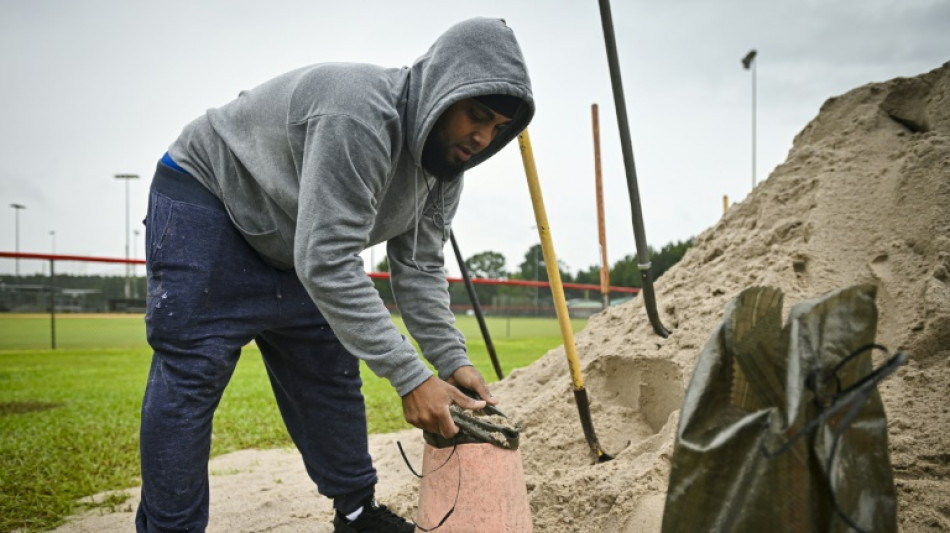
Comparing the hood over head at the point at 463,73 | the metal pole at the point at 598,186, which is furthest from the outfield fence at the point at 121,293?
the hood over head at the point at 463,73

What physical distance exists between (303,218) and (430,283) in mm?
677

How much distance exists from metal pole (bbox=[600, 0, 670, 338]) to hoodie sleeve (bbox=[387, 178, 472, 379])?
2.60 ft

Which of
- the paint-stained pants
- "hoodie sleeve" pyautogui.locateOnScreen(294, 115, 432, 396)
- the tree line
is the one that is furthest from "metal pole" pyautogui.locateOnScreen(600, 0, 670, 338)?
the tree line

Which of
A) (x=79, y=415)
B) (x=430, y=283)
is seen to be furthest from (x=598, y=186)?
(x=79, y=415)

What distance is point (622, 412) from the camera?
8.90 feet

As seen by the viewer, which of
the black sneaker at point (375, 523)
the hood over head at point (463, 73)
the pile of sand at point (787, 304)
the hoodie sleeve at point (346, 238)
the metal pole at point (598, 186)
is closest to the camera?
the hoodie sleeve at point (346, 238)

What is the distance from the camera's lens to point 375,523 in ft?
6.81

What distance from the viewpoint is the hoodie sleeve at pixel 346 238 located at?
1.43m

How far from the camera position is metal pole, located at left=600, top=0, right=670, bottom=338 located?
2336 millimetres

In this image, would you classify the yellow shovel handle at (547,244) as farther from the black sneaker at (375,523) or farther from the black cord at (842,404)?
the black cord at (842,404)

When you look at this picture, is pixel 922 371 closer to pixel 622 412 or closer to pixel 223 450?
pixel 622 412

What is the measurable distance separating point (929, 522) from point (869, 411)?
60cm

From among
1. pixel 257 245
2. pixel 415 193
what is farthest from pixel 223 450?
pixel 415 193

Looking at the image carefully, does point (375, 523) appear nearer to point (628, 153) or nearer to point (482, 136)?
point (482, 136)
